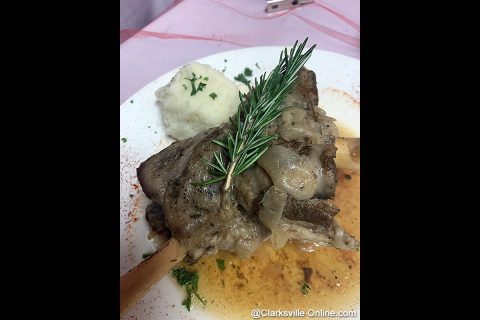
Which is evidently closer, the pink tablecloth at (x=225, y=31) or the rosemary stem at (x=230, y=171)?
the rosemary stem at (x=230, y=171)

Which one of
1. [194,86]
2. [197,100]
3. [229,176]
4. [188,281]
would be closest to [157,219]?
[188,281]

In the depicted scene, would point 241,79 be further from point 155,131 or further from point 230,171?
point 230,171

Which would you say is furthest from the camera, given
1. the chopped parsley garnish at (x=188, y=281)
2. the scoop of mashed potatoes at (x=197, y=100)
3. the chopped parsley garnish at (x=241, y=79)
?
the chopped parsley garnish at (x=241, y=79)

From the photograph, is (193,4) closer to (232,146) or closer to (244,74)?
(244,74)

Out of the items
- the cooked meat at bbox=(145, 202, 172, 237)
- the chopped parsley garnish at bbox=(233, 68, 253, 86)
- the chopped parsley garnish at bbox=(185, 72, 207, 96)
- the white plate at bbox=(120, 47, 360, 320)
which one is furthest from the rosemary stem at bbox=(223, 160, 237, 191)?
the chopped parsley garnish at bbox=(233, 68, 253, 86)

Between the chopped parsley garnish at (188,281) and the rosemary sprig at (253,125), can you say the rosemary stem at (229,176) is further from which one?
the chopped parsley garnish at (188,281)

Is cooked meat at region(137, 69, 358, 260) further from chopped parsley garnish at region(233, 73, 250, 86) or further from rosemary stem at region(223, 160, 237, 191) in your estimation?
chopped parsley garnish at region(233, 73, 250, 86)

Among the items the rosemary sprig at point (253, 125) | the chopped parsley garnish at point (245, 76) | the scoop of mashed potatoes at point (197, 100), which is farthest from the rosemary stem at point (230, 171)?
the chopped parsley garnish at point (245, 76)
